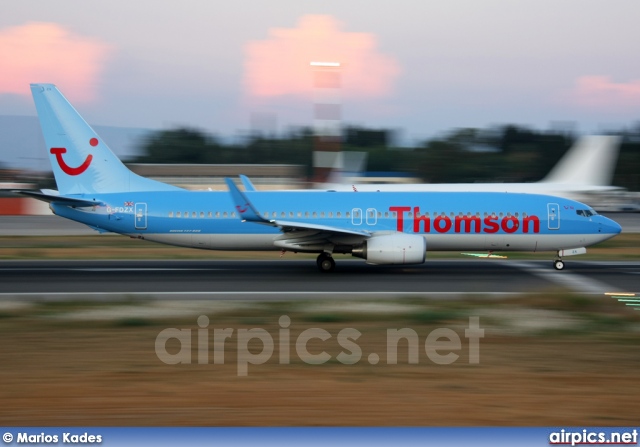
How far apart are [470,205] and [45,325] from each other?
15210 mm

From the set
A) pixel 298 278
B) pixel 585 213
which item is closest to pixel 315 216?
pixel 298 278

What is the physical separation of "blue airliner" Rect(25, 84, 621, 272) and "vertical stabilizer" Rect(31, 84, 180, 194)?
36 millimetres

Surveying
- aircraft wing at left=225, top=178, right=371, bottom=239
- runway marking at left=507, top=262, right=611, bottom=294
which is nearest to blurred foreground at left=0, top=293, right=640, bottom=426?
runway marking at left=507, top=262, right=611, bottom=294

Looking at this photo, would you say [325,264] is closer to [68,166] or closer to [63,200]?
[63,200]

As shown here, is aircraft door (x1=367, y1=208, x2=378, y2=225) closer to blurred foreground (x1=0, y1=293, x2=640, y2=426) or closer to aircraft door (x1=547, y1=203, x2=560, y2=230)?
aircraft door (x1=547, y1=203, x2=560, y2=230)

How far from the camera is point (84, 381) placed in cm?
1046

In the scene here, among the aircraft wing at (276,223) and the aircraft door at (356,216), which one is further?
the aircraft door at (356,216)

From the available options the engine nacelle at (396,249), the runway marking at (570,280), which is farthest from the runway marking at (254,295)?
the engine nacelle at (396,249)

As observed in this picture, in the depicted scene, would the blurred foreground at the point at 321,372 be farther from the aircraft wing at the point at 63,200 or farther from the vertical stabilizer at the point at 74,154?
the vertical stabilizer at the point at 74,154

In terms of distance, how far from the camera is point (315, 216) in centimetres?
2520

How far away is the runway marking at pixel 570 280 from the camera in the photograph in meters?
20.5

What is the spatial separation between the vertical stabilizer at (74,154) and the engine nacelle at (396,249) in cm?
894

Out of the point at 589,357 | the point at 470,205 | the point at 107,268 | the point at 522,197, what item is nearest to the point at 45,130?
the point at 107,268

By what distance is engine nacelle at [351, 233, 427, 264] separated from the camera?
22766mm
